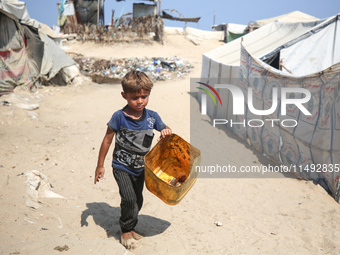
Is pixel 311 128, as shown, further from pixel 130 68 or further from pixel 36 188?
pixel 130 68

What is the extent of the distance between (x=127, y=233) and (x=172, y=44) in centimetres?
1931

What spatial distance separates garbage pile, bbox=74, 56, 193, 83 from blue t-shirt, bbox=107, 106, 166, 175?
30.0 ft

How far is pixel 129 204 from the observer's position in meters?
2.36

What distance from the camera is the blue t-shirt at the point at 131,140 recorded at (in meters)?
2.29

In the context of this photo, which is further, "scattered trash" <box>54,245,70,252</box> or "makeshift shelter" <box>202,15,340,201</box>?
"makeshift shelter" <box>202,15,340,201</box>

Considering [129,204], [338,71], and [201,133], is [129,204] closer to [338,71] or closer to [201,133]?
[338,71]

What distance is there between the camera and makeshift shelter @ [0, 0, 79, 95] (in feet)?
26.5

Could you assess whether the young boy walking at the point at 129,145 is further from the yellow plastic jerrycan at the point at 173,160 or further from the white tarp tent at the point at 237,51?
the white tarp tent at the point at 237,51

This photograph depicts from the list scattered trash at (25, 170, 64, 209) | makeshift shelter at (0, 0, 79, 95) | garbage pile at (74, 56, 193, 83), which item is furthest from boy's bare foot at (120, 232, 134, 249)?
garbage pile at (74, 56, 193, 83)

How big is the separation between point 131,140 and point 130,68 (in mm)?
10603

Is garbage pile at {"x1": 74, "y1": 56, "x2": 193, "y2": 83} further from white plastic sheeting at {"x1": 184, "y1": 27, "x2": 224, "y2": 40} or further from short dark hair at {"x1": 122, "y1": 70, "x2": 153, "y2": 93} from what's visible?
white plastic sheeting at {"x1": 184, "y1": 27, "x2": 224, "y2": 40}

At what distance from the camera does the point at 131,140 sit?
2.33 m

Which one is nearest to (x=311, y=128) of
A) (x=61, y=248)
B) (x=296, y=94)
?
(x=296, y=94)

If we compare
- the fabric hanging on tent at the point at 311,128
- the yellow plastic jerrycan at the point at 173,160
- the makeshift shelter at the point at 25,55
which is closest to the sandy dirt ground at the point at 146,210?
the fabric hanging on tent at the point at 311,128
